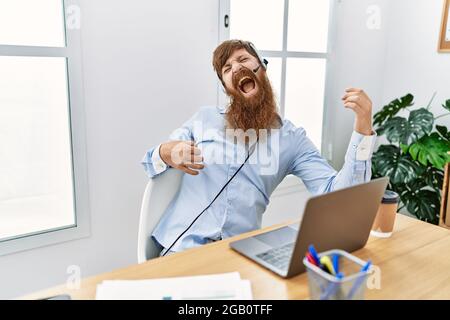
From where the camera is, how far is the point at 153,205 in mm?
1299

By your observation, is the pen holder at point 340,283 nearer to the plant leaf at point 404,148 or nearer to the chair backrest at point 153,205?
the chair backrest at point 153,205

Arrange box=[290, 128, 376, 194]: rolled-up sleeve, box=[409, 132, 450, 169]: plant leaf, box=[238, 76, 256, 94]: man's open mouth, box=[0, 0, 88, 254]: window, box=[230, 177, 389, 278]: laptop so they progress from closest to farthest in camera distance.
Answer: box=[230, 177, 389, 278]: laptop → box=[290, 128, 376, 194]: rolled-up sleeve → box=[238, 76, 256, 94]: man's open mouth → box=[0, 0, 88, 254]: window → box=[409, 132, 450, 169]: plant leaf

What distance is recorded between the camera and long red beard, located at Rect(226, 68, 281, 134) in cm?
147

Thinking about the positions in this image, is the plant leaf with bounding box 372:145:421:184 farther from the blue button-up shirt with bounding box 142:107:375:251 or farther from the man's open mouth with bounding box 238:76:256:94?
the man's open mouth with bounding box 238:76:256:94

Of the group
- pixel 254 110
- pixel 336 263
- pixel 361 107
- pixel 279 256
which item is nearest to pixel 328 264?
pixel 336 263

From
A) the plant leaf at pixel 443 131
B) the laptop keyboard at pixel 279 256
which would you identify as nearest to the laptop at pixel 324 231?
the laptop keyboard at pixel 279 256

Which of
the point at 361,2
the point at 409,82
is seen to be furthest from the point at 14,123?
the point at 409,82

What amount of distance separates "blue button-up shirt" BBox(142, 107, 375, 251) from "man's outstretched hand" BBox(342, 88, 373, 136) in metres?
0.07

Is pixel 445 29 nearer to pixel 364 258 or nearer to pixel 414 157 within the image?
pixel 414 157

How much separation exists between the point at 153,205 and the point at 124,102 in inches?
26.8

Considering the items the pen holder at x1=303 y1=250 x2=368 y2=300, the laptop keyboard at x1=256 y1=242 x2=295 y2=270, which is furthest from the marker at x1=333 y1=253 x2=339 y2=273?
the laptop keyboard at x1=256 y1=242 x2=295 y2=270

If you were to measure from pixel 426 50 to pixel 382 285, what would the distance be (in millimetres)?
2305
